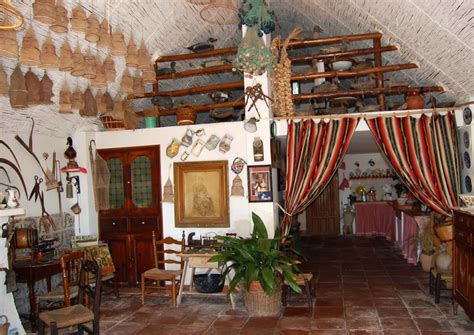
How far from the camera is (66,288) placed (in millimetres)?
4129

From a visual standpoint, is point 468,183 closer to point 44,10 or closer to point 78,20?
point 78,20

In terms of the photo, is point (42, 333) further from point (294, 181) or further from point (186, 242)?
point (294, 181)

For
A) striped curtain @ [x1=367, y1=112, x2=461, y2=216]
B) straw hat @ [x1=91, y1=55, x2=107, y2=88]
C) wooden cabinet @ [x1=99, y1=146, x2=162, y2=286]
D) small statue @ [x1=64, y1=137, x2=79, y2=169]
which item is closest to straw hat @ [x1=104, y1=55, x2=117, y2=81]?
straw hat @ [x1=91, y1=55, x2=107, y2=88]

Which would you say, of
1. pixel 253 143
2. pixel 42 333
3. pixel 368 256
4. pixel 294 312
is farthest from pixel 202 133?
pixel 368 256

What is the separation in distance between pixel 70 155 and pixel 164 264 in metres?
2.01

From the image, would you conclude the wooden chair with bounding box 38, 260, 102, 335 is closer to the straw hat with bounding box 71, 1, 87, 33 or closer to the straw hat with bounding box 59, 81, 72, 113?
the straw hat with bounding box 59, 81, 72, 113

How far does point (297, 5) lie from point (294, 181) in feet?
9.01

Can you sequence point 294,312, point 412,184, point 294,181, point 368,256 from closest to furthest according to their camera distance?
point 294,312
point 412,184
point 294,181
point 368,256

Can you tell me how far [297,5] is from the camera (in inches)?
251

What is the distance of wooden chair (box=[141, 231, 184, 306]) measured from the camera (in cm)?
522

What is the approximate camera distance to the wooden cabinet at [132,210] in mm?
6078

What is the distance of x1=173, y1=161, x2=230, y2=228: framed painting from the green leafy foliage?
92 cm

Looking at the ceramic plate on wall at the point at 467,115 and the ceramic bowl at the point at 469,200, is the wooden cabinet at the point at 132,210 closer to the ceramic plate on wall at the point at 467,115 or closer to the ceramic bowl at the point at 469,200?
the ceramic bowl at the point at 469,200

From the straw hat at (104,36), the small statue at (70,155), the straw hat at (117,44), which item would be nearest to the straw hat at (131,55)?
the straw hat at (117,44)
